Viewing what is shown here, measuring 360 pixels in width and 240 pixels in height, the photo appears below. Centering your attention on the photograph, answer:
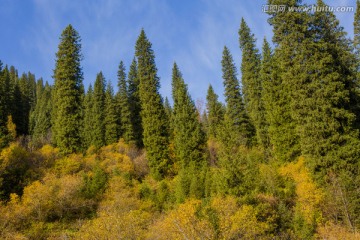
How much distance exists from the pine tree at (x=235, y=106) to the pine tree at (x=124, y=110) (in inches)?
625

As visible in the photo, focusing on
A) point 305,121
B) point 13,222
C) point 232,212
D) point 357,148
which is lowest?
point 232,212

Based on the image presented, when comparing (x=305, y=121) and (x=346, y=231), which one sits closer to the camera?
(x=346, y=231)

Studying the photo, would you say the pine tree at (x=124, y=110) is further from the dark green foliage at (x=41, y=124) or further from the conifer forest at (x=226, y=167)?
the dark green foliage at (x=41, y=124)

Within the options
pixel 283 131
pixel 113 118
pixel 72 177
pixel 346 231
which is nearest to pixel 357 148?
pixel 346 231

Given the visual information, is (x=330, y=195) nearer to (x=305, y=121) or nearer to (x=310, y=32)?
(x=305, y=121)

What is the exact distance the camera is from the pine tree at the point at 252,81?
37.9 m

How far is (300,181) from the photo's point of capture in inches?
980

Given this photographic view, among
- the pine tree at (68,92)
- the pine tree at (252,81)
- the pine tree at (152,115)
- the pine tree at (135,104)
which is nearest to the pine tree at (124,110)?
the pine tree at (135,104)

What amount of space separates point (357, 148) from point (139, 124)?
3274cm

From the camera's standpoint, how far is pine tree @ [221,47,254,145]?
142 ft

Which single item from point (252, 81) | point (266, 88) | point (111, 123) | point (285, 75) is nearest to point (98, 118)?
point (111, 123)

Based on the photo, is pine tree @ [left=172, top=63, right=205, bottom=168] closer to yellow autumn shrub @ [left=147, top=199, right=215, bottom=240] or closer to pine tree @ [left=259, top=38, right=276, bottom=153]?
pine tree @ [left=259, top=38, right=276, bottom=153]

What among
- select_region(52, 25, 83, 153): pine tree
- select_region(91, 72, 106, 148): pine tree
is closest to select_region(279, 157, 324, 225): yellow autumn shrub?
select_region(52, 25, 83, 153): pine tree

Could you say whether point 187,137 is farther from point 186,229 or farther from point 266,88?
point 186,229
